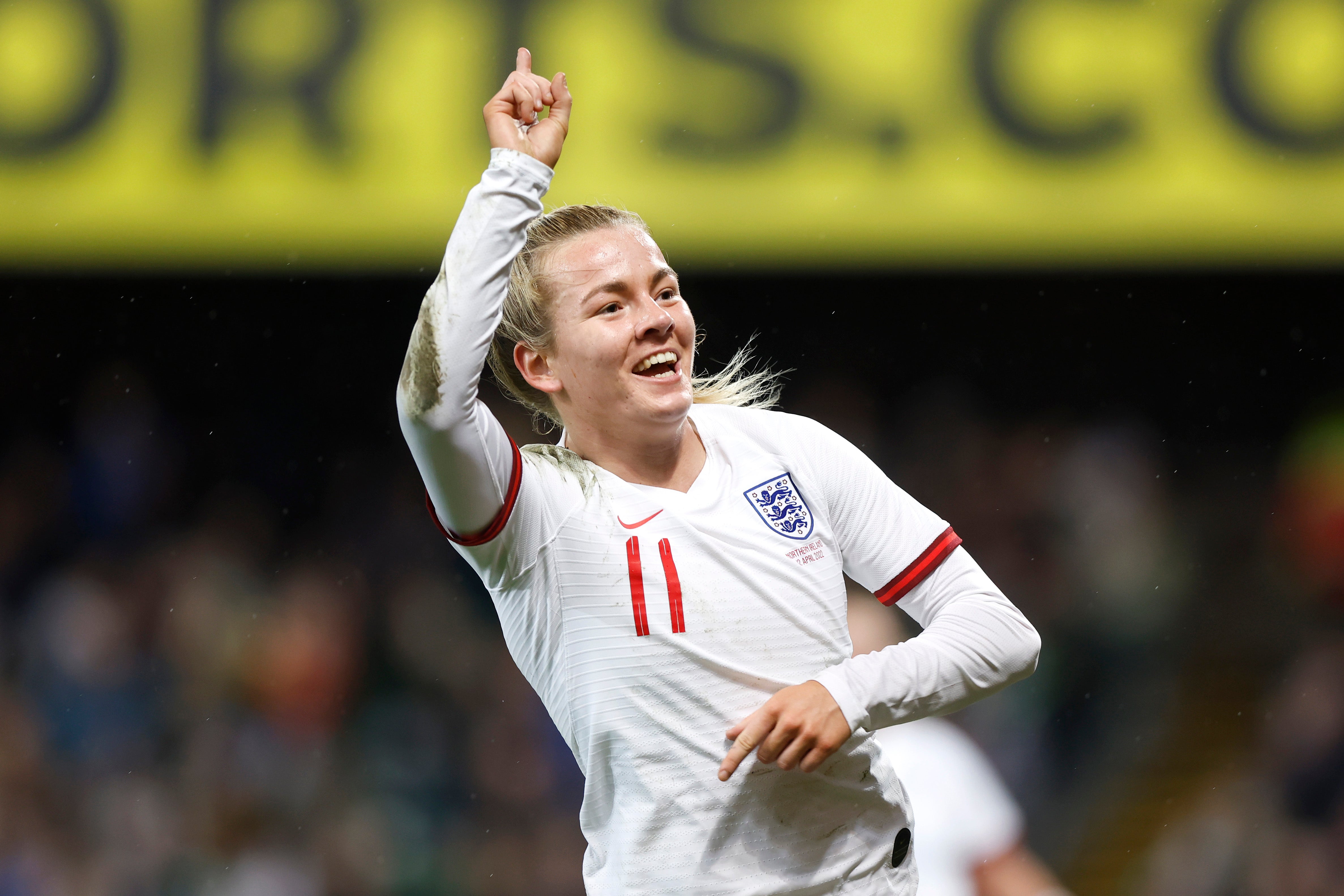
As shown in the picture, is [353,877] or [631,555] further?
[353,877]

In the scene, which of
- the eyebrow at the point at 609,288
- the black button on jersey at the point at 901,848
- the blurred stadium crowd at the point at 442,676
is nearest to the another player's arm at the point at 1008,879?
the black button on jersey at the point at 901,848

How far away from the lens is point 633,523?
6.31 ft

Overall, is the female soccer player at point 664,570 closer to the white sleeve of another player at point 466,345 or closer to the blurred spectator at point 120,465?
the white sleeve of another player at point 466,345

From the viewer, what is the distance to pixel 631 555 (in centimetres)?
189

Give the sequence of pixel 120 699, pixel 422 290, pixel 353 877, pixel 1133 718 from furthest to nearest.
Answer: 1. pixel 422 290
2. pixel 1133 718
3. pixel 120 699
4. pixel 353 877

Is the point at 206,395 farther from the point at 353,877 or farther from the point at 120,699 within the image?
the point at 353,877

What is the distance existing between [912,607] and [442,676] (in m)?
3.89

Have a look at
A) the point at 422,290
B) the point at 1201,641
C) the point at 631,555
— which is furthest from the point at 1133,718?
the point at 631,555

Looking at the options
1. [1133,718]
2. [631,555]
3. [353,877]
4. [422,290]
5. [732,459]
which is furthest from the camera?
[422,290]

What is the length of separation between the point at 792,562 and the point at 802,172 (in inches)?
137

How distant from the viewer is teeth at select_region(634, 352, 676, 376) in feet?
6.52

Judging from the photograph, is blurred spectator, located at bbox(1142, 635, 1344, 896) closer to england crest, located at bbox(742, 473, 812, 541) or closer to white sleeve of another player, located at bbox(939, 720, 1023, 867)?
white sleeve of another player, located at bbox(939, 720, 1023, 867)

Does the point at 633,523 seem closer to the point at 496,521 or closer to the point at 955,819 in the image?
the point at 496,521

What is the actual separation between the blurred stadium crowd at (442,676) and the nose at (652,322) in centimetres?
369
